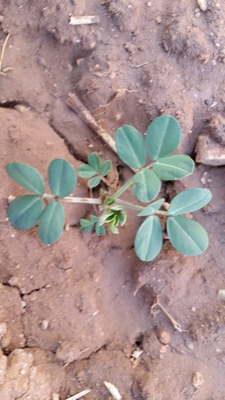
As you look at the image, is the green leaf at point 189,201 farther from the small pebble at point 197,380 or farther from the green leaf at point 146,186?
the small pebble at point 197,380

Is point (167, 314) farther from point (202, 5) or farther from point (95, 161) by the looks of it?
point (202, 5)

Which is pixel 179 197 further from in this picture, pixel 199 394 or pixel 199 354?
pixel 199 394

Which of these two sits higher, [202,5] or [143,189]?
[202,5]

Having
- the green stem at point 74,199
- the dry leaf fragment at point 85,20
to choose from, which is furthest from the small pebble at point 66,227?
the dry leaf fragment at point 85,20

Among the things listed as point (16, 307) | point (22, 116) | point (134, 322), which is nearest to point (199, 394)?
point (134, 322)

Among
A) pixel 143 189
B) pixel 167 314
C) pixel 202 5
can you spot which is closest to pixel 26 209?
pixel 143 189

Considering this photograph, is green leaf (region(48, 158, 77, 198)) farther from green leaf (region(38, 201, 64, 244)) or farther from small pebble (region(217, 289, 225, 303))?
small pebble (region(217, 289, 225, 303))
